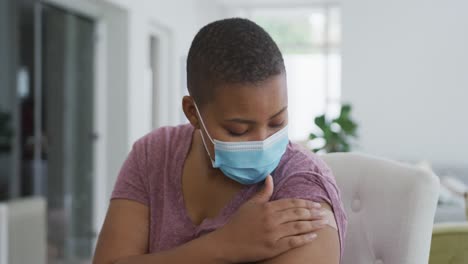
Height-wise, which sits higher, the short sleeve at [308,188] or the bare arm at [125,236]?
the short sleeve at [308,188]

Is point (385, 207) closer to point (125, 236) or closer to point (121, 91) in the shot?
point (125, 236)

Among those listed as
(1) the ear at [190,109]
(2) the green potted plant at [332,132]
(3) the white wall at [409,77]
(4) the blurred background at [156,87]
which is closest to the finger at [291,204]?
(1) the ear at [190,109]

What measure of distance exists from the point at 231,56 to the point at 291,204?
0.83ft

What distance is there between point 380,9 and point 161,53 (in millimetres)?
3011

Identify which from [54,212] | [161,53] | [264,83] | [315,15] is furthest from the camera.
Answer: [315,15]

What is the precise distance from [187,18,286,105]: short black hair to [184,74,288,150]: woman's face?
0.04 ft

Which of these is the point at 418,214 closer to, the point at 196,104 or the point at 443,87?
the point at 196,104

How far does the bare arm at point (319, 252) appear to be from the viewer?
2.70 ft

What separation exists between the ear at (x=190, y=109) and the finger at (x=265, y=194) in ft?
0.57

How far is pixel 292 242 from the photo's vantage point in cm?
82

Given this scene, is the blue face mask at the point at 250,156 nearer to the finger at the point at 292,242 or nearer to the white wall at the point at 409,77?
the finger at the point at 292,242

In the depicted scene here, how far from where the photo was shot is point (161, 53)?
5.83 meters

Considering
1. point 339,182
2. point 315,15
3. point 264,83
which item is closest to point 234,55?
point 264,83

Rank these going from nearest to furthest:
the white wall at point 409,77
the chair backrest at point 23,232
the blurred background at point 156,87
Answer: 1. the chair backrest at point 23,232
2. the blurred background at point 156,87
3. the white wall at point 409,77
